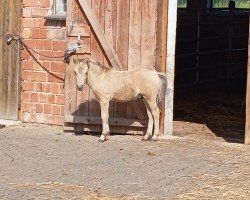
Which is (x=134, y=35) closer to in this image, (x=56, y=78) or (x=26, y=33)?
(x=56, y=78)

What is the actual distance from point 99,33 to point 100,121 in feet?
4.30

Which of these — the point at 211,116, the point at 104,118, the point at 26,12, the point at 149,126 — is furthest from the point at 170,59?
the point at 211,116

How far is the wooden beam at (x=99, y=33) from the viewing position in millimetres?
11203

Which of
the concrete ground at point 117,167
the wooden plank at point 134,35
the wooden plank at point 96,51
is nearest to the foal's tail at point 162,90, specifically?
the wooden plank at point 134,35

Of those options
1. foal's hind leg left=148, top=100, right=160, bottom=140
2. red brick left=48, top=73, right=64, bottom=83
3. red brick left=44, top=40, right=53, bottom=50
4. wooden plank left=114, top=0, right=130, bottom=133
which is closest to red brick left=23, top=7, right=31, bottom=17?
red brick left=44, top=40, right=53, bottom=50

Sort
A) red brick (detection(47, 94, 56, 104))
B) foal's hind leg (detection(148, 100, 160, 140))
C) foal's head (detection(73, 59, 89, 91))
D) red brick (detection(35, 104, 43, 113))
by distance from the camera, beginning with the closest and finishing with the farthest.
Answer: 1. foal's head (detection(73, 59, 89, 91))
2. foal's hind leg (detection(148, 100, 160, 140))
3. red brick (detection(47, 94, 56, 104))
4. red brick (detection(35, 104, 43, 113))

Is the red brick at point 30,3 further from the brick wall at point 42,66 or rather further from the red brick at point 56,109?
the red brick at point 56,109

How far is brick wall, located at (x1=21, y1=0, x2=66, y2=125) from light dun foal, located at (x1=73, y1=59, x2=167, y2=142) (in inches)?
49.0

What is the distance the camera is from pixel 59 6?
39.8ft

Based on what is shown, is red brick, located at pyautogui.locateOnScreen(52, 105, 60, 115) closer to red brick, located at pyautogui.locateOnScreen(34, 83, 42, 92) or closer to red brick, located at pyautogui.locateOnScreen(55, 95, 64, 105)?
red brick, located at pyautogui.locateOnScreen(55, 95, 64, 105)

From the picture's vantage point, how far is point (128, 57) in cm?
1119

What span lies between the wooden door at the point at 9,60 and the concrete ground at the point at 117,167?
872 millimetres

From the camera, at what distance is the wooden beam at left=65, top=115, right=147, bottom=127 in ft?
36.9

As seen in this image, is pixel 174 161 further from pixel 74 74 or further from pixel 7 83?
pixel 7 83
